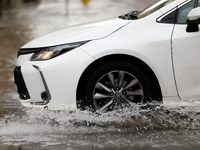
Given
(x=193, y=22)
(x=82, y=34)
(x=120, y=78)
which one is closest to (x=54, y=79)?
(x=82, y=34)

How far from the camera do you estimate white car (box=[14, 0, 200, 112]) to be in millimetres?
4605

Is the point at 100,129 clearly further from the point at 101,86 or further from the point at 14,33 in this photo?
the point at 14,33

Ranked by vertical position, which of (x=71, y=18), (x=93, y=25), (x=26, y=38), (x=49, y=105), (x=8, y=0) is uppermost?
(x=8, y=0)

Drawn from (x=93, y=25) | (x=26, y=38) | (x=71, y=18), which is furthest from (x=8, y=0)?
(x=93, y=25)

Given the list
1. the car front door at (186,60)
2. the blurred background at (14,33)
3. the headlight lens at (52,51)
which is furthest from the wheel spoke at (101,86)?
the blurred background at (14,33)

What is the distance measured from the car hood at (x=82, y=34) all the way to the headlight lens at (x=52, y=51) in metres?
0.06

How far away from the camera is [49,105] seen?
4.78 m

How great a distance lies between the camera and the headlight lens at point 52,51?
15.4 feet

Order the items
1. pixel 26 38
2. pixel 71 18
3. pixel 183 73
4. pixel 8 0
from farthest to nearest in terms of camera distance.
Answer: pixel 8 0, pixel 71 18, pixel 26 38, pixel 183 73

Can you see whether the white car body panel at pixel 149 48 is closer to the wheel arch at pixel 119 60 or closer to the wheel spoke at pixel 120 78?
the wheel arch at pixel 119 60

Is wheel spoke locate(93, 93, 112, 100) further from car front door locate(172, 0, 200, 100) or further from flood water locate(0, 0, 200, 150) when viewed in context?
car front door locate(172, 0, 200, 100)

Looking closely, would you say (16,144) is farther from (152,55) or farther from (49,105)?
(152,55)

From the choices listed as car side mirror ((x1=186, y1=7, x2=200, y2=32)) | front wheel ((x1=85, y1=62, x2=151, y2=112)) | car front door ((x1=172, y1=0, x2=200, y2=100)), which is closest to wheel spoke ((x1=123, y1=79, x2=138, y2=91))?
front wheel ((x1=85, y1=62, x2=151, y2=112))

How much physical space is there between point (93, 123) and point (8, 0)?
24.0 meters
